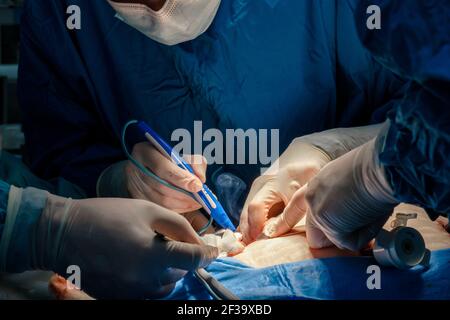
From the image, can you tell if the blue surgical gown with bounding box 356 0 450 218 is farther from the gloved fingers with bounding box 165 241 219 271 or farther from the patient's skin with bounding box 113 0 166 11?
the patient's skin with bounding box 113 0 166 11

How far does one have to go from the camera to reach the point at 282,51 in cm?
192

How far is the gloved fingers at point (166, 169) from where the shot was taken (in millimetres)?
1649

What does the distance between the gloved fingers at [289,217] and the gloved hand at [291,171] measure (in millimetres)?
12

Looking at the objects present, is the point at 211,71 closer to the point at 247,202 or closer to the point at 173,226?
the point at 247,202

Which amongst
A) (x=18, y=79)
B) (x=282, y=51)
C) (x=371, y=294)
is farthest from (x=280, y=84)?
(x=18, y=79)

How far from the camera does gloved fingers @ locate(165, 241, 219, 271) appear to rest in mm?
1309

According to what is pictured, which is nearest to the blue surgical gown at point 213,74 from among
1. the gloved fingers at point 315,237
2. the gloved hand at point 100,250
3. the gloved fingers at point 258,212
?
the gloved fingers at point 258,212

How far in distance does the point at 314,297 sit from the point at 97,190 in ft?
2.96

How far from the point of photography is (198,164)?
168 centimetres

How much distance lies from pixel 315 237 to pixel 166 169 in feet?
1.57

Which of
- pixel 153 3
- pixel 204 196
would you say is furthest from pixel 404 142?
pixel 153 3

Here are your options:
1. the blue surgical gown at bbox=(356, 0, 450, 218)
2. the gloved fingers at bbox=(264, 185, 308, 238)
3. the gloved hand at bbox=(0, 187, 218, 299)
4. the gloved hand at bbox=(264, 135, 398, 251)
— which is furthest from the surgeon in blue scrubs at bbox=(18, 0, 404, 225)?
the blue surgical gown at bbox=(356, 0, 450, 218)

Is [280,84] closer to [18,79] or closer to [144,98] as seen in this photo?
[144,98]
